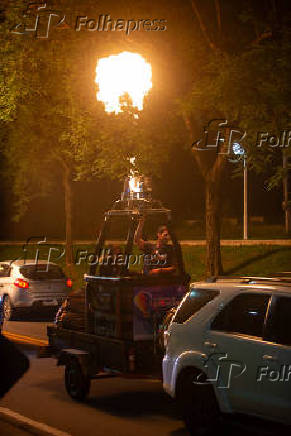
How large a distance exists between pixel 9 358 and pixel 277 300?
811cm

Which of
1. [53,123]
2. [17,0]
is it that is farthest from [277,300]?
[53,123]

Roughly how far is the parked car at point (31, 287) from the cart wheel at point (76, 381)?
10.7 m

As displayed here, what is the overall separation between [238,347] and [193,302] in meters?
1.00

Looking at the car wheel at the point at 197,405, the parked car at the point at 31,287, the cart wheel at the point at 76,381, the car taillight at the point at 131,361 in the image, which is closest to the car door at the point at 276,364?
the car wheel at the point at 197,405

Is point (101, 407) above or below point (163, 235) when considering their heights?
below

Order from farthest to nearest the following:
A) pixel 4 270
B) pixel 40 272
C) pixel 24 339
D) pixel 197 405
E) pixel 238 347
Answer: pixel 4 270 < pixel 40 272 < pixel 24 339 < pixel 197 405 < pixel 238 347

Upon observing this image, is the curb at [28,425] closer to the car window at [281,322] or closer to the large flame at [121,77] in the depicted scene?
the car window at [281,322]

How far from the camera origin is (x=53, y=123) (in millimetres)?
31203

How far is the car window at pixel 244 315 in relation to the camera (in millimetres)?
8234

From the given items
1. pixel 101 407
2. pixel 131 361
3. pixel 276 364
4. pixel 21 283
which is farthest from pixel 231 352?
pixel 21 283

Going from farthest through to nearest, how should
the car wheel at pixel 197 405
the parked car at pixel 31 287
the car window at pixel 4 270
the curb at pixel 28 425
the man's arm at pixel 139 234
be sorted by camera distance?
the car window at pixel 4 270 < the parked car at pixel 31 287 < the man's arm at pixel 139 234 < the curb at pixel 28 425 < the car wheel at pixel 197 405

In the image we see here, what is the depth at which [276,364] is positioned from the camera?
7.76m

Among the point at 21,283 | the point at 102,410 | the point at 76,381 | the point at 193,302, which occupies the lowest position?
the point at 102,410

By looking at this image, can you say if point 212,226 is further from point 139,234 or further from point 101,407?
point 101,407
